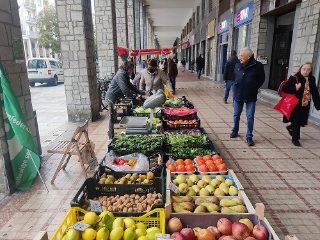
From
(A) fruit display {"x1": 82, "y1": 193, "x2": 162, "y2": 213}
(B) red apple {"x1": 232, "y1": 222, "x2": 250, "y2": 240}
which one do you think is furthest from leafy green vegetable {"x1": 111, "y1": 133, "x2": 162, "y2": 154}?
(B) red apple {"x1": 232, "y1": 222, "x2": 250, "y2": 240}

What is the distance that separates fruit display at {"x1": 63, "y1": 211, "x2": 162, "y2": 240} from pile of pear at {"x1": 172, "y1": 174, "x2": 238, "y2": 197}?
74cm

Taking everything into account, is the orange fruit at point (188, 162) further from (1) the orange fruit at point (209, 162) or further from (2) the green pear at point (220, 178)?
(2) the green pear at point (220, 178)

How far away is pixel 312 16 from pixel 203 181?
20.3 ft

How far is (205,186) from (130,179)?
0.90m

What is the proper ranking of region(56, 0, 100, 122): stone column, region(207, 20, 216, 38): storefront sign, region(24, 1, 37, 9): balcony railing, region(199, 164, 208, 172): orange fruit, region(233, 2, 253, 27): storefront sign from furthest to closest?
region(24, 1, 37, 9): balcony railing, region(207, 20, 216, 38): storefront sign, region(233, 2, 253, 27): storefront sign, region(56, 0, 100, 122): stone column, region(199, 164, 208, 172): orange fruit

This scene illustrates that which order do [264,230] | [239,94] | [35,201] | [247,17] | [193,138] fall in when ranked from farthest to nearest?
[247,17], [239,94], [193,138], [35,201], [264,230]

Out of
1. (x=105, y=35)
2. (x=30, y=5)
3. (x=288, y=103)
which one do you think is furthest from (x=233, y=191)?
(x=30, y=5)

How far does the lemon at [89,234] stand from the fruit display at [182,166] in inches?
56.9

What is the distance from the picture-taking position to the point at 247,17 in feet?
35.6

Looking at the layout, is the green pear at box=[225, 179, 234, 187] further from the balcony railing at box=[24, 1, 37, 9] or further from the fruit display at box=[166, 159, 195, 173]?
the balcony railing at box=[24, 1, 37, 9]

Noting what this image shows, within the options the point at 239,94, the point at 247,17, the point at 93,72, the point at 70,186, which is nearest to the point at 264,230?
the point at 70,186

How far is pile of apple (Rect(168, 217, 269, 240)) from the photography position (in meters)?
1.90

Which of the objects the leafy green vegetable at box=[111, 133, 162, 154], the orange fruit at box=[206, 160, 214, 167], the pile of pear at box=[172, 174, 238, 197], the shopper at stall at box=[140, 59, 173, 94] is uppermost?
the shopper at stall at box=[140, 59, 173, 94]

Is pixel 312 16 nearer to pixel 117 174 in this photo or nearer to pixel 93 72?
pixel 93 72
